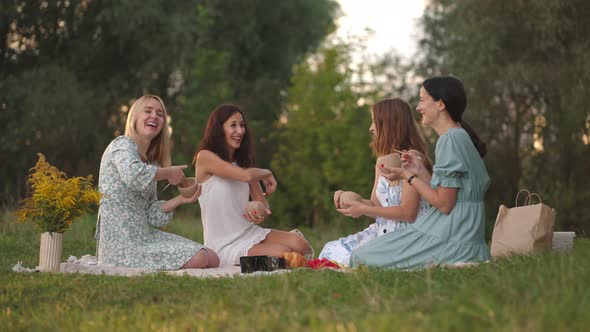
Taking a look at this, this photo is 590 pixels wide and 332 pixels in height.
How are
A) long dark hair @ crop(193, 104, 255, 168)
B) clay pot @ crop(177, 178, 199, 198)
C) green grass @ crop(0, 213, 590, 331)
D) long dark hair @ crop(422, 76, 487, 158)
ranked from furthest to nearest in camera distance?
long dark hair @ crop(193, 104, 255, 168), clay pot @ crop(177, 178, 199, 198), long dark hair @ crop(422, 76, 487, 158), green grass @ crop(0, 213, 590, 331)

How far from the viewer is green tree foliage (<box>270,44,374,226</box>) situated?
21984 mm

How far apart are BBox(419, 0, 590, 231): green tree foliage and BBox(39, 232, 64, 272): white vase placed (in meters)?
8.58

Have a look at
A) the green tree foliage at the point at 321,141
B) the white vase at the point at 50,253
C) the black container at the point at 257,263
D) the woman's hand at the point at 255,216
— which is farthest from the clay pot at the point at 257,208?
the green tree foliage at the point at 321,141

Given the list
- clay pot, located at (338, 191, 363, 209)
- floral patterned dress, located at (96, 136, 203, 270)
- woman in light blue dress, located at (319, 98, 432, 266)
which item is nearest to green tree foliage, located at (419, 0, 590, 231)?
woman in light blue dress, located at (319, 98, 432, 266)

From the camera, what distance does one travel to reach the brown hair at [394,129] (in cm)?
678

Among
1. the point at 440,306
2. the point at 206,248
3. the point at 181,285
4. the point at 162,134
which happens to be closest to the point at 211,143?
the point at 162,134

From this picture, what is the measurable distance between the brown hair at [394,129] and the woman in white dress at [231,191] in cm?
127

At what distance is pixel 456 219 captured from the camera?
5.94 meters

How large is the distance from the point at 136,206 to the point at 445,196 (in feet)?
9.02

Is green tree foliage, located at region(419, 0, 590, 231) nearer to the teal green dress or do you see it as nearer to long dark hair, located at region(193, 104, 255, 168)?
long dark hair, located at region(193, 104, 255, 168)

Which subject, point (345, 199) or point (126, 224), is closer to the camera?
point (345, 199)

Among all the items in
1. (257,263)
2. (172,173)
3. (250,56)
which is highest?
(250,56)

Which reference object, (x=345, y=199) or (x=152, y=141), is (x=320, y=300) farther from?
(x=152, y=141)

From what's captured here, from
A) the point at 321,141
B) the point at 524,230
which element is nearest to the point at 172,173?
the point at 524,230
